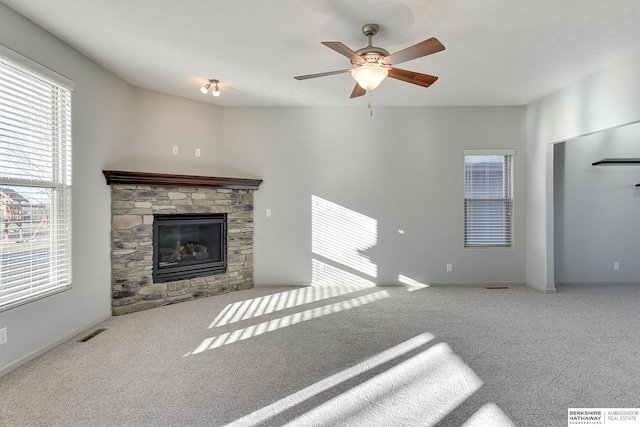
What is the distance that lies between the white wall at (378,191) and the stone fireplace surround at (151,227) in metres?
0.28

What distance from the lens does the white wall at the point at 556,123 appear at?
11.4ft

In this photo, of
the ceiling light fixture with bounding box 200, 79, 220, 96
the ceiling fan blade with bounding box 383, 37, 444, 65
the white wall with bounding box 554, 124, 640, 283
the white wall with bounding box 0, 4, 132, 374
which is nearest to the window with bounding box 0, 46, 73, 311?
the white wall with bounding box 0, 4, 132, 374

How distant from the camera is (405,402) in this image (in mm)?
2080

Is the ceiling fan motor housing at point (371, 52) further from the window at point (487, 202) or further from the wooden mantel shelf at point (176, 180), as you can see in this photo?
the window at point (487, 202)

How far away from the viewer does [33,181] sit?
9.18 feet

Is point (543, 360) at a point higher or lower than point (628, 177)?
lower

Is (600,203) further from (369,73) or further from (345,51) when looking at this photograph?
(345,51)

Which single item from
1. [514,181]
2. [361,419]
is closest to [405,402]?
[361,419]

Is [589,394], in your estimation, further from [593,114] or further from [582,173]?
[582,173]

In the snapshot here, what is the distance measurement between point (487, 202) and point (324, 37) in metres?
3.65

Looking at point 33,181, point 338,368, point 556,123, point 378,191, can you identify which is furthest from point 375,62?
→ point 556,123

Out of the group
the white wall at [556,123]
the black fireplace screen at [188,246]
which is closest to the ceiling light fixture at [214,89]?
the black fireplace screen at [188,246]

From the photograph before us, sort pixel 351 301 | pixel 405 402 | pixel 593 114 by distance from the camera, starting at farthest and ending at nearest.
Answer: pixel 351 301
pixel 593 114
pixel 405 402

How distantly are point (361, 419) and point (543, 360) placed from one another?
1687 mm
